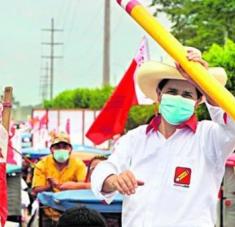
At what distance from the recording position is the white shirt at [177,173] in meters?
3.75

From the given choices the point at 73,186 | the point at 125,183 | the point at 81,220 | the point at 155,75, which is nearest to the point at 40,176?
the point at 73,186

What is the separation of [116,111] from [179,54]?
878cm

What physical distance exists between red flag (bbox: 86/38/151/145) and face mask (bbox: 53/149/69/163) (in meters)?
2.34

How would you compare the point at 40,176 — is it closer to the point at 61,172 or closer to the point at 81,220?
the point at 61,172

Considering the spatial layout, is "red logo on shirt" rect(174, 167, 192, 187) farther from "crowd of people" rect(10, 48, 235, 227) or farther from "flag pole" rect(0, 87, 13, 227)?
"flag pole" rect(0, 87, 13, 227)

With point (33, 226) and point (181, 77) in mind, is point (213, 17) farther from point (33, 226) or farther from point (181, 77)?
point (181, 77)

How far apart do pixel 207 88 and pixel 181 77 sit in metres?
0.71

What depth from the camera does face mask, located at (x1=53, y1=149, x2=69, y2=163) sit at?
924cm

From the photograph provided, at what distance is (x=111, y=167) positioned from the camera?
12.5ft

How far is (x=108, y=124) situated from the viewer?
11844mm

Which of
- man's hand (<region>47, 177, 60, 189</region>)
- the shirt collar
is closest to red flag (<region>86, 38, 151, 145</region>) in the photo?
man's hand (<region>47, 177, 60, 189</region>)

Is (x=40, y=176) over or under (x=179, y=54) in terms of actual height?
under

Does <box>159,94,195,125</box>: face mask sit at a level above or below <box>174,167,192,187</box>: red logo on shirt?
above

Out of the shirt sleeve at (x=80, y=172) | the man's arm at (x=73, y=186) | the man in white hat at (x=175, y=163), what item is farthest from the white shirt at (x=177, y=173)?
the shirt sleeve at (x=80, y=172)
